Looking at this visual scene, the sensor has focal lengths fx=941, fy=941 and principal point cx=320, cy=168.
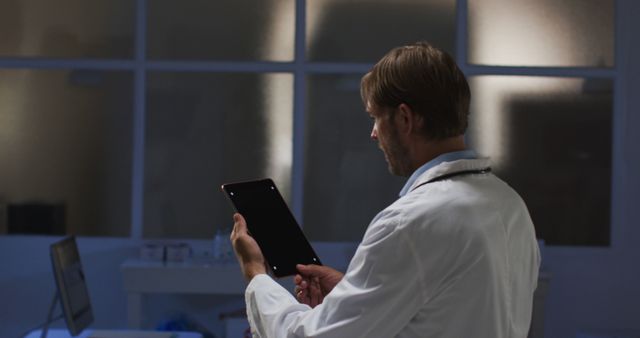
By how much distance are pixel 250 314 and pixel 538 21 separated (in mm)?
3900

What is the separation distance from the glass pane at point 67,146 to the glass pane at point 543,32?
1.98 m

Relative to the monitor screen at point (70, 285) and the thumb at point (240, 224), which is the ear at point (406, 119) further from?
the monitor screen at point (70, 285)

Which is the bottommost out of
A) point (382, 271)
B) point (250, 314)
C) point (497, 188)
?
point (250, 314)

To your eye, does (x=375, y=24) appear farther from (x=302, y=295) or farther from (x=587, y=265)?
(x=302, y=295)

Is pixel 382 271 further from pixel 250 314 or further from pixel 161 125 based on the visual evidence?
pixel 161 125

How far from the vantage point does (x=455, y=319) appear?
1483 mm

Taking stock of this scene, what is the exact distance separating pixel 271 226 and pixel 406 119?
59 cm

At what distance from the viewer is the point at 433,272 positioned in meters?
1.47

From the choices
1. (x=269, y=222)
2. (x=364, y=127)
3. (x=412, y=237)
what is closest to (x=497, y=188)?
(x=412, y=237)

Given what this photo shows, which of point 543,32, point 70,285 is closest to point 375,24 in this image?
point 543,32

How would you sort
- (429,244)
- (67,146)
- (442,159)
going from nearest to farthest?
(429,244) → (442,159) → (67,146)

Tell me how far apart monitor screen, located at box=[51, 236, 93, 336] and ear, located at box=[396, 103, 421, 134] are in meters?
2.15

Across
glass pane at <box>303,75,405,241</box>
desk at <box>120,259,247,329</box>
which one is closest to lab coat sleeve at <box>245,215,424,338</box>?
desk at <box>120,259,247,329</box>

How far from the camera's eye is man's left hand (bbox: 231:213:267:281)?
1846mm
